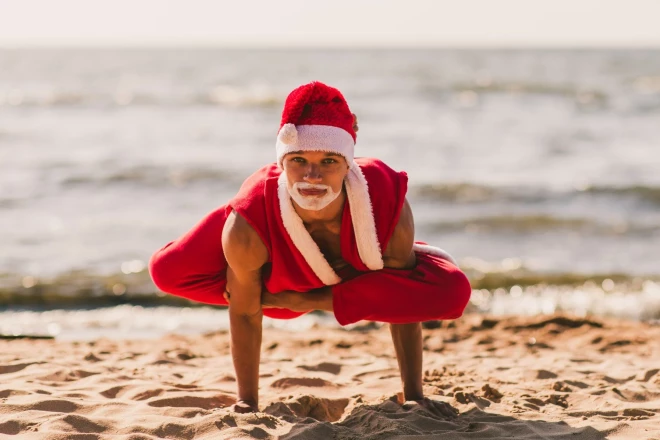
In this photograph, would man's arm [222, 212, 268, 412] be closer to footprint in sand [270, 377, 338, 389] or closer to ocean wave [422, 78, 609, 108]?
footprint in sand [270, 377, 338, 389]

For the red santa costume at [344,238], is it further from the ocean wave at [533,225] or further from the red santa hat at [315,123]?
the ocean wave at [533,225]

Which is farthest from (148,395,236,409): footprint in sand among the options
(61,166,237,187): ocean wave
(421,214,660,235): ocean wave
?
(61,166,237,187): ocean wave

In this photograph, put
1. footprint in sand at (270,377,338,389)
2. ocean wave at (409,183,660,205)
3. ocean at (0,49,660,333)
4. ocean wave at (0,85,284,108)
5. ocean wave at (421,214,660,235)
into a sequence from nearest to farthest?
1. footprint in sand at (270,377,338,389)
2. ocean at (0,49,660,333)
3. ocean wave at (421,214,660,235)
4. ocean wave at (409,183,660,205)
5. ocean wave at (0,85,284,108)

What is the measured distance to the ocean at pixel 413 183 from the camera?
7332 mm

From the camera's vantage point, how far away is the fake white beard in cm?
311

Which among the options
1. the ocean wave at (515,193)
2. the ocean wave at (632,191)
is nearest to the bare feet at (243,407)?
the ocean wave at (515,193)

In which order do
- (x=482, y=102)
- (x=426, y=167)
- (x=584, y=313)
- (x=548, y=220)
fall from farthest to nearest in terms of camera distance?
(x=482, y=102), (x=426, y=167), (x=548, y=220), (x=584, y=313)

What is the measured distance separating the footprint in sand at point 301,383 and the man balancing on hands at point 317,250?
549mm

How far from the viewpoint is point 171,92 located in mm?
26453

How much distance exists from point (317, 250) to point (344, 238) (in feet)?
0.41

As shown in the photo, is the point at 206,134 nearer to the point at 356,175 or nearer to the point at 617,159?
the point at 617,159

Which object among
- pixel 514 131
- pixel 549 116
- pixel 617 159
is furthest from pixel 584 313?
pixel 549 116

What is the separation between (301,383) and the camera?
13.6 ft

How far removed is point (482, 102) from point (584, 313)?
54.0 ft
